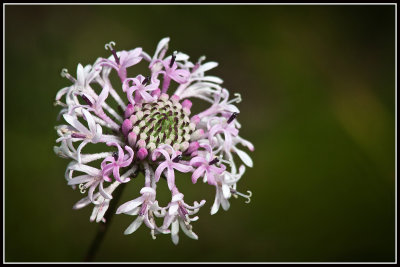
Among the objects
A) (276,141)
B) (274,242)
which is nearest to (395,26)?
(276,141)

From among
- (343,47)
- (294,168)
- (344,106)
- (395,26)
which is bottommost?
(294,168)

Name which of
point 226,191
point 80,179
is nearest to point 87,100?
point 80,179

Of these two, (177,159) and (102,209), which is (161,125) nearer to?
(177,159)

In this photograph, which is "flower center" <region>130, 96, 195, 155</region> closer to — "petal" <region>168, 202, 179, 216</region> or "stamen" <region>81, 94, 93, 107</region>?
"stamen" <region>81, 94, 93, 107</region>

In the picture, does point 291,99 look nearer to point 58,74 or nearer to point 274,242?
point 274,242

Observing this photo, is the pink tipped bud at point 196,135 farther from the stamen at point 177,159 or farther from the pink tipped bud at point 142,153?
the pink tipped bud at point 142,153

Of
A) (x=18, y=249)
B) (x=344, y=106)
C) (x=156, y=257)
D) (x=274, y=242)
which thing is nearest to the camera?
(x=18, y=249)

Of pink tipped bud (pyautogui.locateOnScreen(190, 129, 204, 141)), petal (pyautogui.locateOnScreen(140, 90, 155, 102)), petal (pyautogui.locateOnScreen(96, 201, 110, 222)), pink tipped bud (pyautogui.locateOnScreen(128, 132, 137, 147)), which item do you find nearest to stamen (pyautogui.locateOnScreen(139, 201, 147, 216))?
petal (pyautogui.locateOnScreen(96, 201, 110, 222))
